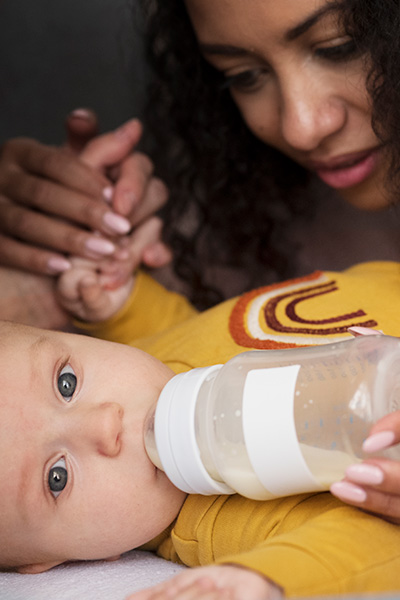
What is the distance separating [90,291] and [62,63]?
2.07 ft

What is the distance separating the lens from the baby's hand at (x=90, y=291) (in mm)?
1443

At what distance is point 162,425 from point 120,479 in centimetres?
9

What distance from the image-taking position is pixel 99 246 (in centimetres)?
141

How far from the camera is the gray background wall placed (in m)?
1.71

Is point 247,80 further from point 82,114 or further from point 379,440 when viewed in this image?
point 379,440

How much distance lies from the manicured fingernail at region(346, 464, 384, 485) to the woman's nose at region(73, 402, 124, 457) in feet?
1.01

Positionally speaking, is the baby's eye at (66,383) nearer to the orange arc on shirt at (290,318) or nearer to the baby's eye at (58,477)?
the baby's eye at (58,477)

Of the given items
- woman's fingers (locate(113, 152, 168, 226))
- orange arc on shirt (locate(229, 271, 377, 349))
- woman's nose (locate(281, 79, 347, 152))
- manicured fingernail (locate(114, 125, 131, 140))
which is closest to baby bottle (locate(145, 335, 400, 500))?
orange arc on shirt (locate(229, 271, 377, 349))

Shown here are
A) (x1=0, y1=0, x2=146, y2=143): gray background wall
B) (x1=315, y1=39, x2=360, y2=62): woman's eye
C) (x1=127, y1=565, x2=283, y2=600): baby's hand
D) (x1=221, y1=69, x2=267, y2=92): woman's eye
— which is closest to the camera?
(x1=127, y1=565, x2=283, y2=600): baby's hand

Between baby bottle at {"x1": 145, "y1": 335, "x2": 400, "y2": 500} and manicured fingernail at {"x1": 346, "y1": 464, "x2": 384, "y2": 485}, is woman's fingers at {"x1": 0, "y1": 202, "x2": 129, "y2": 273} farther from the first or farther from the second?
manicured fingernail at {"x1": 346, "y1": 464, "x2": 384, "y2": 485}

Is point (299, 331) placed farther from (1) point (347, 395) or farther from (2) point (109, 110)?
(2) point (109, 110)

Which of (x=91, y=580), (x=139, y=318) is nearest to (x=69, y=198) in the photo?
(x=139, y=318)

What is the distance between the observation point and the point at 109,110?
1820mm

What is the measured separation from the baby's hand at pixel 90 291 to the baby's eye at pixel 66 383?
1.65 feet
